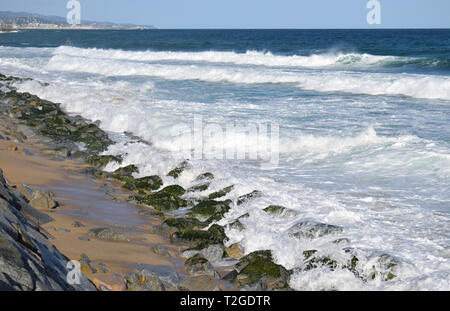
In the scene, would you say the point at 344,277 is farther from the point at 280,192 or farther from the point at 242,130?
the point at 242,130

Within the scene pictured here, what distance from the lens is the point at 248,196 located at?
7156mm

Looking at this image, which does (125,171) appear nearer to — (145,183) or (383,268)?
(145,183)

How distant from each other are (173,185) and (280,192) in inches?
64.7

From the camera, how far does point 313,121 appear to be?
41.2ft

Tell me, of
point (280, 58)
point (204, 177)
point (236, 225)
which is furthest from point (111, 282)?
point (280, 58)

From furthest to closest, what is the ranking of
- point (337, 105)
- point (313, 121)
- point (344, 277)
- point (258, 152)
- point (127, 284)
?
point (337, 105)
point (313, 121)
point (258, 152)
point (344, 277)
point (127, 284)

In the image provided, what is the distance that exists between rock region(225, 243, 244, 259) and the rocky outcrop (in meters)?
1.85

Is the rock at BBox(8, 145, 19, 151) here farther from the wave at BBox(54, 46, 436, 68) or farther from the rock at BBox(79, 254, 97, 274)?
the wave at BBox(54, 46, 436, 68)

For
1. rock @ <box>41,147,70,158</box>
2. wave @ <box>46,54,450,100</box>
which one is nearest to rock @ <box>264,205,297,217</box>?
rock @ <box>41,147,70,158</box>

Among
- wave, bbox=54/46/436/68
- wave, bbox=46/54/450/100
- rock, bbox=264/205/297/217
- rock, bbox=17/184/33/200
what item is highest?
wave, bbox=54/46/436/68

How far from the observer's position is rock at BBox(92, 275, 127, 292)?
4.33m
